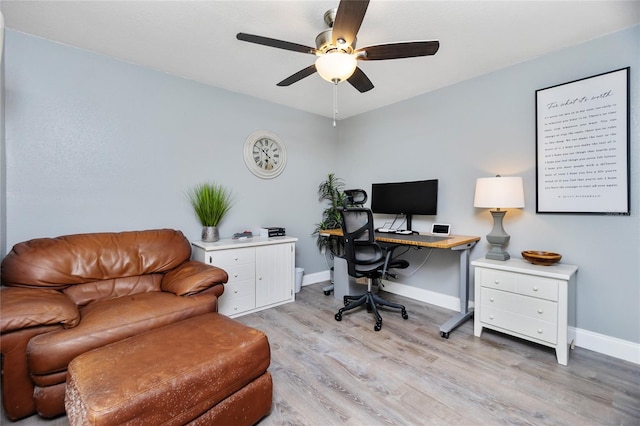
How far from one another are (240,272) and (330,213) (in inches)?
67.4

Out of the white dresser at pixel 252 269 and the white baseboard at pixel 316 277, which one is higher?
the white dresser at pixel 252 269

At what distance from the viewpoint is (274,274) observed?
3.12 meters

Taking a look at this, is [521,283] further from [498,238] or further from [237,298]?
[237,298]

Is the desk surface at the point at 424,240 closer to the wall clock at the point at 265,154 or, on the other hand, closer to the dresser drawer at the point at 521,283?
the dresser drawer at the point at 521,283

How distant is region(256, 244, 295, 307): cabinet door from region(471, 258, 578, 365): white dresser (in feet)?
6.22

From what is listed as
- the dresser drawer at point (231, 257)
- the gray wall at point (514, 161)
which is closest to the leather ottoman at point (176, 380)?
the dresser drawer at point (231, 257)

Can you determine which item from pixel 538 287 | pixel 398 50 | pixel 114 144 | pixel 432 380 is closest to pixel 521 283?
pixel 538 287

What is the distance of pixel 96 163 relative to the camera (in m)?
2.46

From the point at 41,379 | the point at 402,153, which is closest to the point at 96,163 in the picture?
the point at 41,379

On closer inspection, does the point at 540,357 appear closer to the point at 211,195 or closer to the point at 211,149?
the point at 211,195

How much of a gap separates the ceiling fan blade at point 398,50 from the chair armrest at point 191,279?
1894 mm

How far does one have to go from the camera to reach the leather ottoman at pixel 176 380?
3.48 ft

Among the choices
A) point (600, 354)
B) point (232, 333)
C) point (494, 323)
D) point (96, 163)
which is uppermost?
point (96, 163)

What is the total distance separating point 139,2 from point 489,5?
2.27 m
